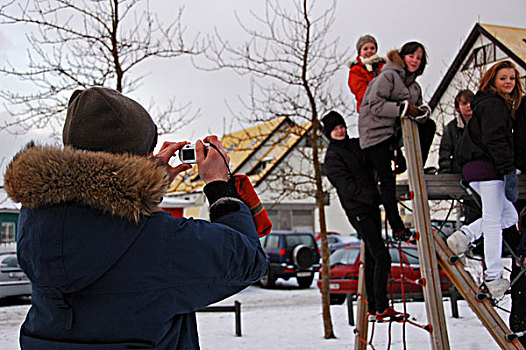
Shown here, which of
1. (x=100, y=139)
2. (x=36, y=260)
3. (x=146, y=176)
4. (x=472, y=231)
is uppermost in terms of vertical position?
(x=100, y=139)

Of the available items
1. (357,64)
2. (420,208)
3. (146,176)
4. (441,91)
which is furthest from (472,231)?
(441,91)

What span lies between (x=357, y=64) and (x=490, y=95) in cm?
169

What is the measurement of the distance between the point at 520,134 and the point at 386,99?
113 cm

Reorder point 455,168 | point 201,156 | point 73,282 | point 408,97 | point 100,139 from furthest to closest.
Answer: point 455,168 < point 408,97 < point 201,156 < point 100,139 < point 73,282

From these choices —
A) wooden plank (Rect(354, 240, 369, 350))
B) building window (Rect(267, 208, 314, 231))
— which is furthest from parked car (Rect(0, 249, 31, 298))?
building window (Rect(267, 208, 314, 231))

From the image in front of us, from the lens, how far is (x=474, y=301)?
160 inches

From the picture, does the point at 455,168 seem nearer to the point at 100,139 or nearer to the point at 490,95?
the point at 490,95

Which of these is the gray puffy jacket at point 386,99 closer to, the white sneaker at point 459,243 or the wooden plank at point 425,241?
the wooden plank at point 425,241

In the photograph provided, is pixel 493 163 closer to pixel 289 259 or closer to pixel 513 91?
pixel 513 91

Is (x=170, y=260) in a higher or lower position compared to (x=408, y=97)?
lower

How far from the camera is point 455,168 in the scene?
5.22m

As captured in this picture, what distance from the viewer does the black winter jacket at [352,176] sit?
4.80m

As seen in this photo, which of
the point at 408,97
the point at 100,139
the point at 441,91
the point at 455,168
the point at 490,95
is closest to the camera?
the point at 100,139

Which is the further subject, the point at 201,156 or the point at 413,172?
the point at 413,172
